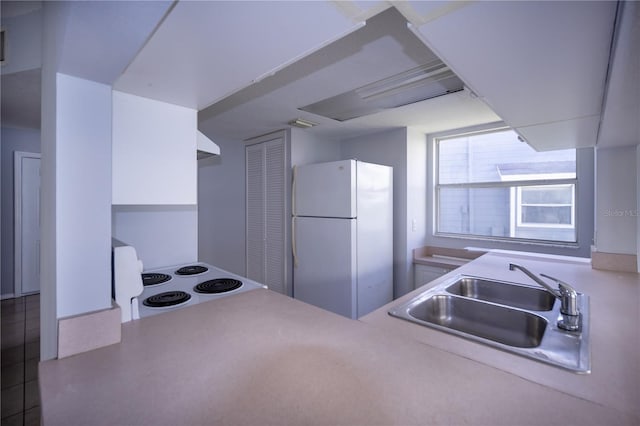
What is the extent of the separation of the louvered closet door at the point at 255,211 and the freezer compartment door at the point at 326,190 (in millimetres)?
798

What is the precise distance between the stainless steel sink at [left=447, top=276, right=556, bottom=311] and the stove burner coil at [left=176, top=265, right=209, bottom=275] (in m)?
1.58

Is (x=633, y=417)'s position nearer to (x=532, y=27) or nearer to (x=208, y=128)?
(x=532, y=27)

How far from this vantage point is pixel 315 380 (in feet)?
2.46

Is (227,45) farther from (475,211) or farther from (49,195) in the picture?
(475,211)

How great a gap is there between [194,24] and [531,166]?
3.25 metres

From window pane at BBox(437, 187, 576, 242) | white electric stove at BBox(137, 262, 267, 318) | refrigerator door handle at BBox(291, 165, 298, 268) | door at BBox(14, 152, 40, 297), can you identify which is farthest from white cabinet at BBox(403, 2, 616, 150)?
door at BBox(14, 152, 40, 297)

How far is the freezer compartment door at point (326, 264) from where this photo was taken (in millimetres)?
2697

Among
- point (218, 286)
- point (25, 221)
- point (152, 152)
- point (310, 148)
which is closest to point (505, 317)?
point (218, 286)

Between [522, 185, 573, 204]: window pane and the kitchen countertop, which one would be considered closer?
the kitchen countertop

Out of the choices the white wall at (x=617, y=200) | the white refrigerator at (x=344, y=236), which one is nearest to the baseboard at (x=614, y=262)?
the white wall at (x=617, y=200)

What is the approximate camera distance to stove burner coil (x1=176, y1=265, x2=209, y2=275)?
1897 millimetres

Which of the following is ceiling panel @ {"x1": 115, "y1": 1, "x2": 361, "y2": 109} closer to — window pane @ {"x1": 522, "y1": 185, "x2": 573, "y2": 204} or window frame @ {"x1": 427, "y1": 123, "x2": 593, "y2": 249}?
window frame @ {"x1": 427, "y1": 123, "x2": 593, "y2": 249}

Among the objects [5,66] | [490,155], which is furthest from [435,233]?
[5,66]

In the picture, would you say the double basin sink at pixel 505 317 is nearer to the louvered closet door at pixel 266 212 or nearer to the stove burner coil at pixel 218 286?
the stove burner coil at pixel 218 286
